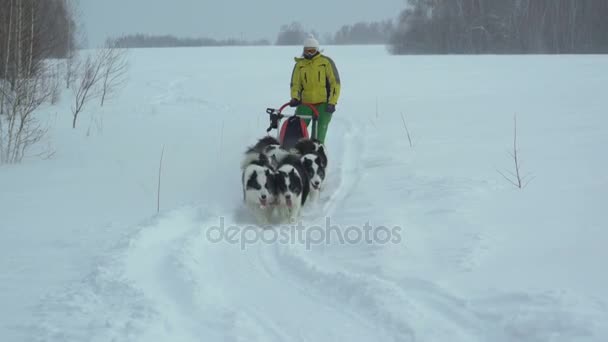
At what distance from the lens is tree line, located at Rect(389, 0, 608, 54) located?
1735 inches

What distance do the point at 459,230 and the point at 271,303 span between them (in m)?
2.12

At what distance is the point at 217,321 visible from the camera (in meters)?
3.87

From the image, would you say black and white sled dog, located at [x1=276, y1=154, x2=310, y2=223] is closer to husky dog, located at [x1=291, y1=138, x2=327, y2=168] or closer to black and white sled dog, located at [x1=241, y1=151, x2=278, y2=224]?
black and white sled dog, located at [x1=241, y1=151, x2=278, y2=224]

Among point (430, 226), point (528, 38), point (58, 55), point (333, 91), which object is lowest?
point (430, 226)

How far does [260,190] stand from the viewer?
6453mm

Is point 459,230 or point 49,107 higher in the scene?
point 49,107

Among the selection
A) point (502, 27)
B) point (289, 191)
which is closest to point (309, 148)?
point (289, 191)

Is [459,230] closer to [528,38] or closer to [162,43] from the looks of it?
[528,38]

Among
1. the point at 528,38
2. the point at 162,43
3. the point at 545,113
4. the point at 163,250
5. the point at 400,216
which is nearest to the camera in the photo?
the point at 163,250

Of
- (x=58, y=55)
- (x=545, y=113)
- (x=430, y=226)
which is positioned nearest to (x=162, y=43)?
(x=58, y=55)

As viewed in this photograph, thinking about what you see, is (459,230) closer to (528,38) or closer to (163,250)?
(163,250)

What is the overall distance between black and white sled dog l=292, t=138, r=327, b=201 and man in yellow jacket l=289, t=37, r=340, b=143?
0.67 metres

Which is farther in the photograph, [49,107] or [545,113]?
[49,107]

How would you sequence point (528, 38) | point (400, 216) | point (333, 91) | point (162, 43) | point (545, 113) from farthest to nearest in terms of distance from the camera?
point (162, 43)
point (528, 38)
point (545, 113)
point (333, 91)
point (400, 216)
